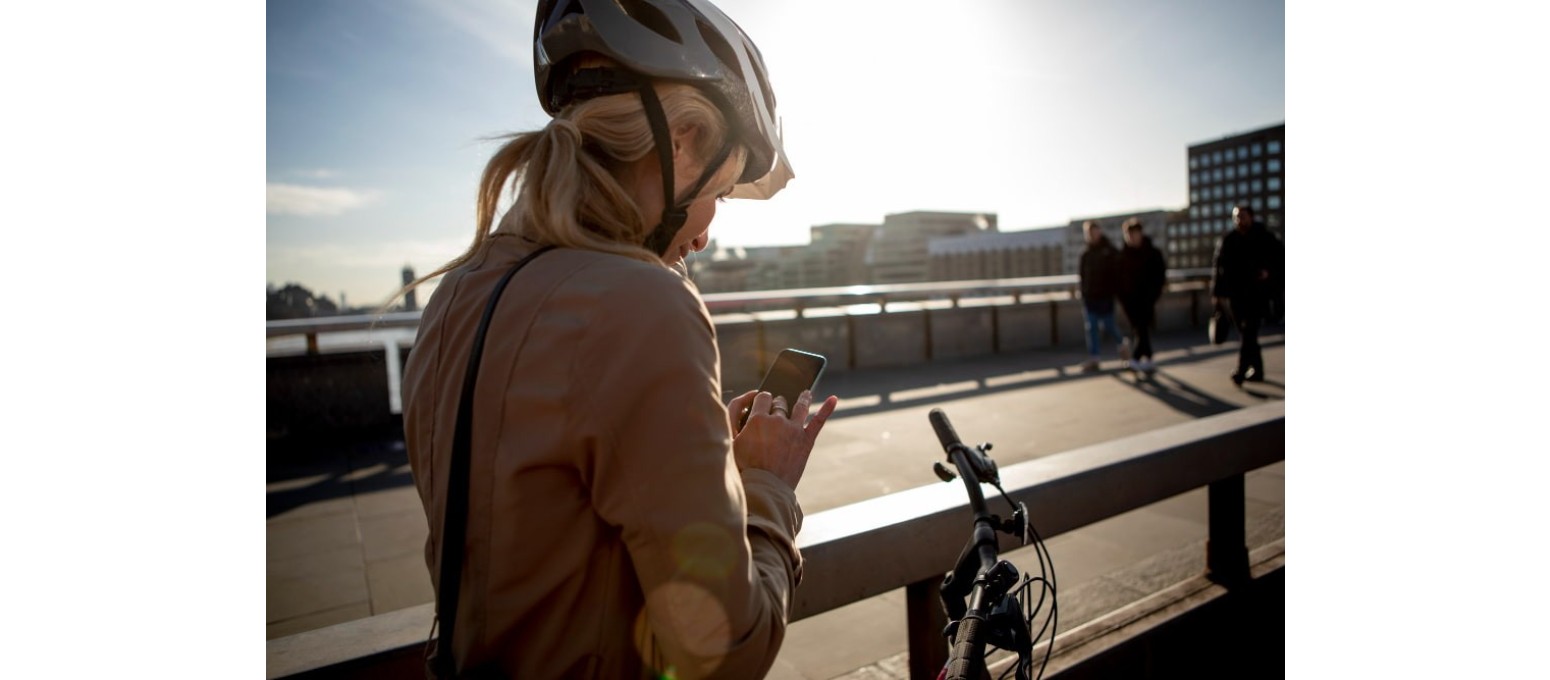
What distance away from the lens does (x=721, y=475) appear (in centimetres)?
107

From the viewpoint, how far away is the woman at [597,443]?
106 cm

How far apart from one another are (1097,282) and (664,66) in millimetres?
11575

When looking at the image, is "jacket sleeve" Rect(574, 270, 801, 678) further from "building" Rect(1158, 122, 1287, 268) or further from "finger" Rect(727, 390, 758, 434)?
"building" Rect(1158, 122, 1287, 268)

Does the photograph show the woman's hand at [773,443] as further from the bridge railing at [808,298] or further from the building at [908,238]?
the building at [908,238]

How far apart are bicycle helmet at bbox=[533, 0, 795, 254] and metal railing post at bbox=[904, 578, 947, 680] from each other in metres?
1.56

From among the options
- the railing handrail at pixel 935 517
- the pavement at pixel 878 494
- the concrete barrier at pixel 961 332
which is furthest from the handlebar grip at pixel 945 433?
the concrete barrier at pixel 961 332

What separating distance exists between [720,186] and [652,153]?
0.16m

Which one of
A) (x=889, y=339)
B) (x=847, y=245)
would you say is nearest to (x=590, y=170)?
(x=889, y=339)

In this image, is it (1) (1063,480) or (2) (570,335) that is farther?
(1) (1063,480)

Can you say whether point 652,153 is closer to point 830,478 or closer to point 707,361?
point 707,361

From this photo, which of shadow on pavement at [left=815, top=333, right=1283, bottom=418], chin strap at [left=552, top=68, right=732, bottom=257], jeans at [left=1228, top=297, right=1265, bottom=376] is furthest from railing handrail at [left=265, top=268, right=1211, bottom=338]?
chin strap at [left=552, top=68, right=732, bottom=257]

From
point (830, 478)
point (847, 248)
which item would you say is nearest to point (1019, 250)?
point (847, 248)

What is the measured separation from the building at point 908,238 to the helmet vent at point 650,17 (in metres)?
36.6

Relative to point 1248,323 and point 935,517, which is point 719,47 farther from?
point 1248,323
